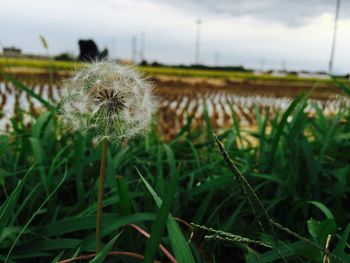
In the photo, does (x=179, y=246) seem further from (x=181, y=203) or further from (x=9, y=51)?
(x=9, y=51)

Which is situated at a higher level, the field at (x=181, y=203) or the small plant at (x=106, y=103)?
the small plant at (x=106, y=103)

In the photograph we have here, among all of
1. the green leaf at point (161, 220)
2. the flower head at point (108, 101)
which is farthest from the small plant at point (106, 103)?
the green leaf at point (161, 220)

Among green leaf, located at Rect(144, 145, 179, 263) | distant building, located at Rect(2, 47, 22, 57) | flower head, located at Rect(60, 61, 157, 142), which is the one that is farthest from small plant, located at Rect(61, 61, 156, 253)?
distant building, located at Rect(2, 47, 22, 57)

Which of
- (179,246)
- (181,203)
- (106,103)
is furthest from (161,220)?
(181,203)

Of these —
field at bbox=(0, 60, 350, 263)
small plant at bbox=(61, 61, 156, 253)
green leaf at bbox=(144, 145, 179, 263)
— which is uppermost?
small plant at bbox=(61, 61, 156, 253)

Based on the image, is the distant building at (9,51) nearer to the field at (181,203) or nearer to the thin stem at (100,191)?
the field at (181,203)

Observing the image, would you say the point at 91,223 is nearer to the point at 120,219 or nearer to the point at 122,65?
the point at 120,219

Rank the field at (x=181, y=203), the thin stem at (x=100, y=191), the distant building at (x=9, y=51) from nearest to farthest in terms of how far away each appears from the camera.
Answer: the thin stem at (x=100, y=191), the field at (x=181, y=203), the distant building at (x=9, y=51)

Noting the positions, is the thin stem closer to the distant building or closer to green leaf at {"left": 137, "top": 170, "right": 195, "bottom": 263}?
green leaf at {"left": 137, "top": 170, "right": 195, "bottom": 263}
